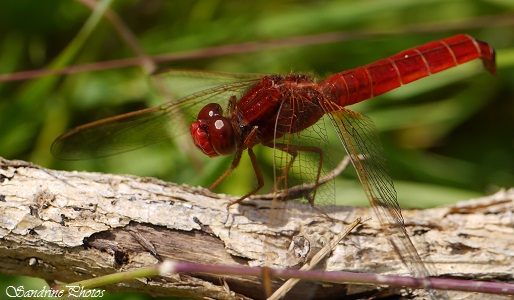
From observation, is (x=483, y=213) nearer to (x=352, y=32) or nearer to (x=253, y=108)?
(x=253, y=108)

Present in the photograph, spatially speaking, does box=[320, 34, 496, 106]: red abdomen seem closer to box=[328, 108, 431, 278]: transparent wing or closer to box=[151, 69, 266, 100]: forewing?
box=[328, 108, 431, 278]: transparent wing

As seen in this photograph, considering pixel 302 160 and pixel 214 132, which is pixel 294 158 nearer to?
pixel 302 160

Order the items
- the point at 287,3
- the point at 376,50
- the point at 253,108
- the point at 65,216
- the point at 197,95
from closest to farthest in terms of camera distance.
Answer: the point at 65,216, the point at 253,108, the point at 197,95, the point at 376,50, the point at 287,3

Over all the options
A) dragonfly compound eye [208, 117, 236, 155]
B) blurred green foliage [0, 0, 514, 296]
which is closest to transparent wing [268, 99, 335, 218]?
dragonfly compound eye [208, 117, 236, 155]

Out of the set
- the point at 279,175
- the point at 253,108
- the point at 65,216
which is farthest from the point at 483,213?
the point at 65,216

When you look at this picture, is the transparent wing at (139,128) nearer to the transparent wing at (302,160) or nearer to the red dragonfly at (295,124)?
the red dragonfly at (295,124)

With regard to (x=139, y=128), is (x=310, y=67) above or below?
above

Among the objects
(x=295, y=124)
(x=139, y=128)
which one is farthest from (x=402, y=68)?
(x=139, y=128)
